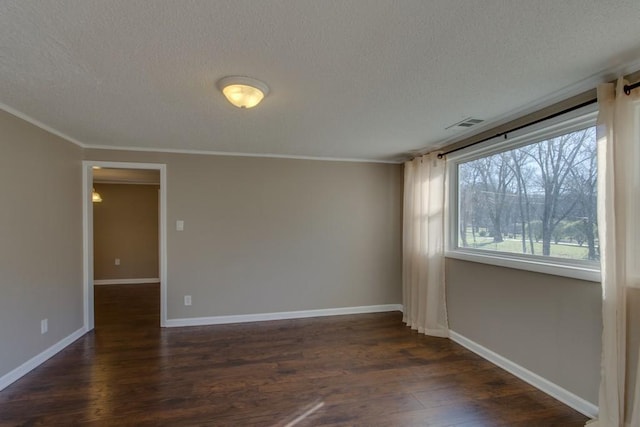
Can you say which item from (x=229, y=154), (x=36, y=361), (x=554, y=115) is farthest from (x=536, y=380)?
(x=36, y=361)

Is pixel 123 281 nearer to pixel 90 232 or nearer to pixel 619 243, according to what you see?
pixel 90 232

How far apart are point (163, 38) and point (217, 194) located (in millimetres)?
2656

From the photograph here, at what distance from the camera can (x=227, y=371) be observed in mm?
2766

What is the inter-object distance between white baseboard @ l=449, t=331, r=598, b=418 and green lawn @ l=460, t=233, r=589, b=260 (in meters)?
0.98

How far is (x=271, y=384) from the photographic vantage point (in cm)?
255

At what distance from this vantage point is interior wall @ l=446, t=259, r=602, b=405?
2.14 metres

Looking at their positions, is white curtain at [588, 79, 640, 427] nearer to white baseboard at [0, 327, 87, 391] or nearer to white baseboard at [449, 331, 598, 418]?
white baseboard at [449, 331, 598, 418]

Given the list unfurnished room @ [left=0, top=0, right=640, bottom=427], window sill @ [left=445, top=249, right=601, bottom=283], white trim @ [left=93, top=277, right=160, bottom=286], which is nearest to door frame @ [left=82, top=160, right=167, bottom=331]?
unfurnished room @ [left=0, top=0, right=640, bottom=427]

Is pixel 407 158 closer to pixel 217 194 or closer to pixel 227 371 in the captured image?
pixel 217 194

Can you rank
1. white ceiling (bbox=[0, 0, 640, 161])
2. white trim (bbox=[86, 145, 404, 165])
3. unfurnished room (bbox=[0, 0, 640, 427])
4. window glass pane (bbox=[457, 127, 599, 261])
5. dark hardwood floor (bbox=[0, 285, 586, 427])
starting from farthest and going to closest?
white trim (bbox=[86, 145, 404, 165]), window glass pane (bbox=[457, 127, 599, 261]), dark hardwood floor (bbox=[0, 285, 586, 427]), unfurnished room (bbox=[0, 0, 640, 427]), white ceiling (bbox=[0, 0, 640, 161])

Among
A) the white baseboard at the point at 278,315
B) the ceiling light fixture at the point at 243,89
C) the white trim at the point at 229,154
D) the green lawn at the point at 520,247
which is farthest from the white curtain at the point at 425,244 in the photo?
the ceiling light fixture at the point at 243,89

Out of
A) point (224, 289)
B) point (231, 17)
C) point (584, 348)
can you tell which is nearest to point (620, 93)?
point (584, 348)

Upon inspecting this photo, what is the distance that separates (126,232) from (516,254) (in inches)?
275

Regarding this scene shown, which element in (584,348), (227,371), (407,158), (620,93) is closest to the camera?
(620,93)
